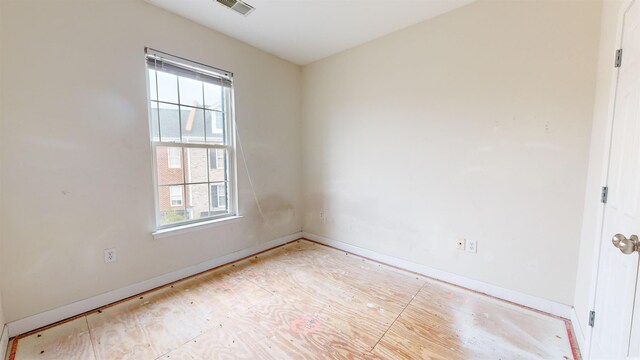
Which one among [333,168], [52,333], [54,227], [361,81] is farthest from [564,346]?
[54,227]

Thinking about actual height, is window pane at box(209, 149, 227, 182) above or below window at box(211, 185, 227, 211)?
above

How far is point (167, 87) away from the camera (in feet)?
7.45

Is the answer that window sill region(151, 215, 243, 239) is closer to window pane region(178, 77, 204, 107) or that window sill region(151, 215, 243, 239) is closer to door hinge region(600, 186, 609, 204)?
window pane region(178, 77, 204, 107)

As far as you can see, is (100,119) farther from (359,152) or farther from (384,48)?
(384,48)

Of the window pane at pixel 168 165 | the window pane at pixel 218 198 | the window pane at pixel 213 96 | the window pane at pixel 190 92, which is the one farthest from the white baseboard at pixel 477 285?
the window pane at pixel 190 92

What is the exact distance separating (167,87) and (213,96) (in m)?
0.44

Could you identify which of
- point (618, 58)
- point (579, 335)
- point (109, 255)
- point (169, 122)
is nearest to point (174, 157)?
point (169, 122)

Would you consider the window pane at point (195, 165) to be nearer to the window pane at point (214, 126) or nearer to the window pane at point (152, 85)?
the window pane at point (214, 126)

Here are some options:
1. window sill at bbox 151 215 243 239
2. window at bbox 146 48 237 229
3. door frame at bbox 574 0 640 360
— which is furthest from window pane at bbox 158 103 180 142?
door frame at bbox 574 0 640 360

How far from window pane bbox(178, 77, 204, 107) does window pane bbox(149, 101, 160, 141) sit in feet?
0.81

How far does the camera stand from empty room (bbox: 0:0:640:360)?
152 centimetres

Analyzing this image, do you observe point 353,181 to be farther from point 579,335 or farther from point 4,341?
point 4,341

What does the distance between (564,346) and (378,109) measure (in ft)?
7.81

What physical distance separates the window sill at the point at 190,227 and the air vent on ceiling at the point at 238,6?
2.07 m
